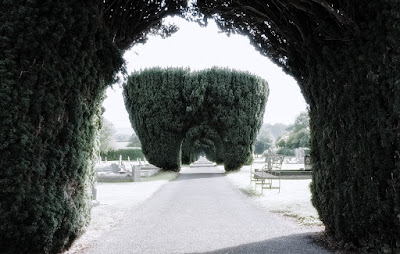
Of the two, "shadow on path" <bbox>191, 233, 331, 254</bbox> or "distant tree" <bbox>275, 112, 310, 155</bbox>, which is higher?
"distant tree" <bbox>275, 112, 310, 155</bbox>

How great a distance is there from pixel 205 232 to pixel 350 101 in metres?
3.98

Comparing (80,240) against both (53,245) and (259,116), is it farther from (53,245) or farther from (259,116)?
(259,116)

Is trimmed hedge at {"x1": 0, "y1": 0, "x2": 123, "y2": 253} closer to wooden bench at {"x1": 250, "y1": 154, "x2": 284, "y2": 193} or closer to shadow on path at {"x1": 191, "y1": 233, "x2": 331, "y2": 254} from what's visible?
shadow on path at {"x1": 191, "y1": 233, "x2": 331, "y2": 254}

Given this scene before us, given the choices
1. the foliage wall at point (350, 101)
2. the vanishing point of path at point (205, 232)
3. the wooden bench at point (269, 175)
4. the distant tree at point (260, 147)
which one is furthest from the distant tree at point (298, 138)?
the foliage wall at point (350, 101)

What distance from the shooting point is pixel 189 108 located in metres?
26.0

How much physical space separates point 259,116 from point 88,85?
2330 centimetres

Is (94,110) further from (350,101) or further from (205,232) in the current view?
(350,101)

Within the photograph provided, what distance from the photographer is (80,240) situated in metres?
6.52

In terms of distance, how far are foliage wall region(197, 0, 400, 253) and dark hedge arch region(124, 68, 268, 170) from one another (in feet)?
62.8

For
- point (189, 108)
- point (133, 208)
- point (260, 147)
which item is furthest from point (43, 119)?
point (260, 147)

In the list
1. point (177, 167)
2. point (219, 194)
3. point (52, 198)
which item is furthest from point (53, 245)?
point (177, 167)

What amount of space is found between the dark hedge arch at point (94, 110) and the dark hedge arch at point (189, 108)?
64.6ft

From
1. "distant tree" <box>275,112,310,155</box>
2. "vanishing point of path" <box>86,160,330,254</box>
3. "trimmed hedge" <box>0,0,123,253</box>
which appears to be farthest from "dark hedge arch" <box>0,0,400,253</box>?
"distant tree" <box>275,112,310,155</box>

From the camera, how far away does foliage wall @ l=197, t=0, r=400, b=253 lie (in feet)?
14.7
